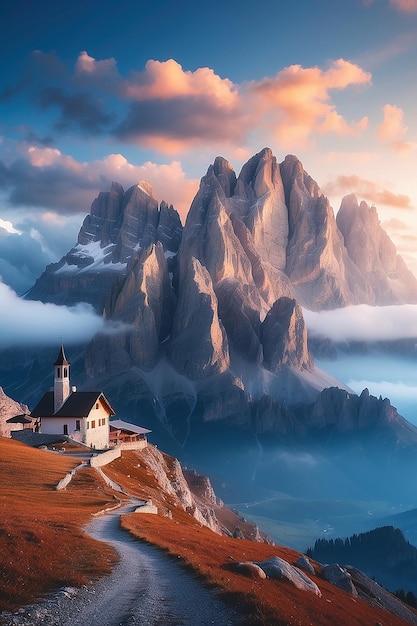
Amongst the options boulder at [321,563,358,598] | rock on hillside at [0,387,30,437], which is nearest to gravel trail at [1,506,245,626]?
boulder at [321,563,358,598]

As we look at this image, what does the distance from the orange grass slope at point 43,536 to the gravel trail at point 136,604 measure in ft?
2.98

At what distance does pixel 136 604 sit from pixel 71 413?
85.9m

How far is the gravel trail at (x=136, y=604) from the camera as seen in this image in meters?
26.1

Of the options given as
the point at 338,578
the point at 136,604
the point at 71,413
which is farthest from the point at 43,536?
the point at 71,413

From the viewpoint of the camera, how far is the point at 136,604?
28.7 meters

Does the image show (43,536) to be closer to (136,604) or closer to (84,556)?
(84,556)

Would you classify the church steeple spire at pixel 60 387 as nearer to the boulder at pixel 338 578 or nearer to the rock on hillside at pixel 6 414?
Answer: the rock on hillside at pixel 6 414

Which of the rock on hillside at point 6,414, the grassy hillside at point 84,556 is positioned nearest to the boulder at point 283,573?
the grassy hillside at point 84,556

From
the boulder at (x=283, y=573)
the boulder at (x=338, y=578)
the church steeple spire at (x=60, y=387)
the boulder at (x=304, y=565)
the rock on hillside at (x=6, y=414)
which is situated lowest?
the boulder at (x=338, y=578)

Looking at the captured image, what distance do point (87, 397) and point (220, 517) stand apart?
8668 centimetres

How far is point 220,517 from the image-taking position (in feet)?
613

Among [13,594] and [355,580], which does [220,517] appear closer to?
[355,580]

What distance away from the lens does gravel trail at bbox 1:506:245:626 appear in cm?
2609

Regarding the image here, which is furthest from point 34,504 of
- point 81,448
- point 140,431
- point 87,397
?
point 140,431
